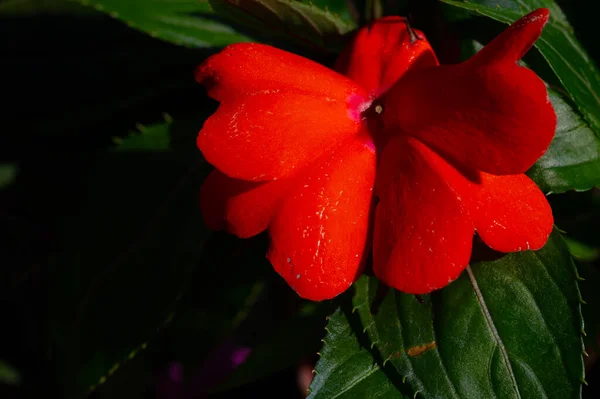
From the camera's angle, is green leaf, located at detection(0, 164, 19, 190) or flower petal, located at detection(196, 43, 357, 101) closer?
flower petal, located at detection(196, 43, 357, 101)

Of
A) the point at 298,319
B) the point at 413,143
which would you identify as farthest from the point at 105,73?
the point at 413,143

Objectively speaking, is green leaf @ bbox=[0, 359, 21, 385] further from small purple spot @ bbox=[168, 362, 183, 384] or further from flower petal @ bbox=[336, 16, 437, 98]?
flower petal @ bbox=[336, 16, 437, 98]

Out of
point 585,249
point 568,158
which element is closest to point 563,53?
point 568,158

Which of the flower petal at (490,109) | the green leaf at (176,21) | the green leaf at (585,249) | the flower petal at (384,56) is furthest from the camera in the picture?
the green leaf at (585,249)

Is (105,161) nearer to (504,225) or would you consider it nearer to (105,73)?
(105,73)

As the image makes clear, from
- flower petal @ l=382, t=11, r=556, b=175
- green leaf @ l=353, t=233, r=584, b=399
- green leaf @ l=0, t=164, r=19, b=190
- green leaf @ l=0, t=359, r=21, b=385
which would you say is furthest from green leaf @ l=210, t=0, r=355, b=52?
green leaf @ l=0, t=359, r=21, b=385

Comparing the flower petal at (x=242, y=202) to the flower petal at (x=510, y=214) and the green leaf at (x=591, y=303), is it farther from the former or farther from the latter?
the green leaf at (x=591, y=303)

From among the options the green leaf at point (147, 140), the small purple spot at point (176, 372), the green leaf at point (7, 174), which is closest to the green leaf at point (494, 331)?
the green leaf at point (147, 140)

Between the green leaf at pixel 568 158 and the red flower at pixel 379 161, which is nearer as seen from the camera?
the red flower at pixel 379 161
